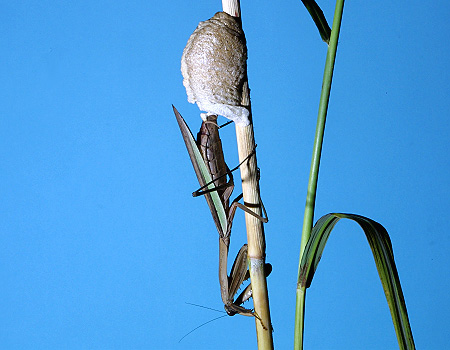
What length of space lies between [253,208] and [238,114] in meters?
0.10

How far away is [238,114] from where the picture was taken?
481 mm

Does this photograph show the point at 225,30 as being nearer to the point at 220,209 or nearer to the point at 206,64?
the point at 206,64

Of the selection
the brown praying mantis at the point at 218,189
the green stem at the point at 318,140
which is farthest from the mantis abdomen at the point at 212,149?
the green stem at the point at 318,140

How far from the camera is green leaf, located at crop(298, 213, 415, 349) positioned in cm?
45

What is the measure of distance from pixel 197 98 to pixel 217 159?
0.33 ft

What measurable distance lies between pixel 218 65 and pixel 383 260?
23 centimetres

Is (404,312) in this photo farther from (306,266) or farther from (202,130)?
(202,130)

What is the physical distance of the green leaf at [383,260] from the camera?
1.47 feet

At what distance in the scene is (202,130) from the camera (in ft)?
1.80

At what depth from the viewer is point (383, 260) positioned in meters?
0.46

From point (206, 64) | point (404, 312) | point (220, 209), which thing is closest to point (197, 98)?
point (206, 64)

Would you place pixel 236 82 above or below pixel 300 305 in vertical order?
above

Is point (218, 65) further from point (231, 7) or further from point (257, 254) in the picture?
point (257, 254)

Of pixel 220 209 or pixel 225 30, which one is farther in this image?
pixel 220 209
